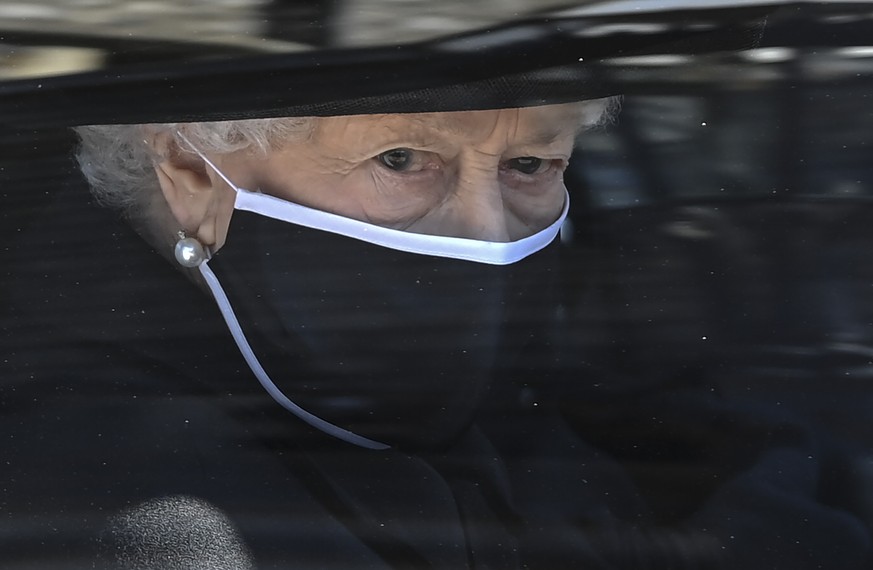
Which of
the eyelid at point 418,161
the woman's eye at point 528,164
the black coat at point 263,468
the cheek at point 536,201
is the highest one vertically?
the eyelid at point 418,161

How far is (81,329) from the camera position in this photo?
1.29 metres

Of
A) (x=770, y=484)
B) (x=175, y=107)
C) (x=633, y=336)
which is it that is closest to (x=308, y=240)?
(x=175, y=107)

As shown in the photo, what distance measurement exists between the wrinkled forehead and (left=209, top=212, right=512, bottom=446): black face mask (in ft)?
0.48

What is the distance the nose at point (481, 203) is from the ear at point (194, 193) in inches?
13.2

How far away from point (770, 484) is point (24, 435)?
1.05 m

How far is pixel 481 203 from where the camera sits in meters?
1.50

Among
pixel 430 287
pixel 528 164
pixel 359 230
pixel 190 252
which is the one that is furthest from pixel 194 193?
pixel 528 164

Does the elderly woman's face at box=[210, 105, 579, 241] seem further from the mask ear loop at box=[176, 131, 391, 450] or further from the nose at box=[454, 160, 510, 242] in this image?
the mask ear loop at box=[176, 131, 391, 450]

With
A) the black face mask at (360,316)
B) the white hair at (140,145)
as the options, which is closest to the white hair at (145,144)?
the white hair at (140,145)

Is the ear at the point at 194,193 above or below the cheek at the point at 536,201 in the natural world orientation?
above

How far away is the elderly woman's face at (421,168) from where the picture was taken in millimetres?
1360

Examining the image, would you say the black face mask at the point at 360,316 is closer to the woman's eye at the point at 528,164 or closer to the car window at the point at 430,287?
the car window at the point at 430,287

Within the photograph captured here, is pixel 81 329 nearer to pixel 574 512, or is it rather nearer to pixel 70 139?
pixel 70 139

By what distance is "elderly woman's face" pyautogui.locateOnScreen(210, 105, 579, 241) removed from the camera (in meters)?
1.36
